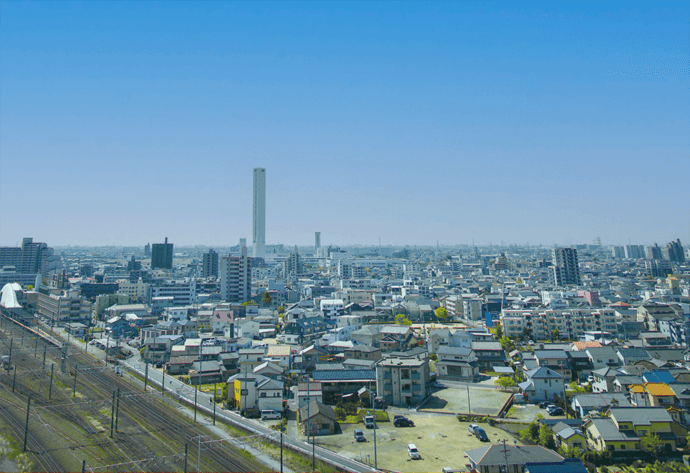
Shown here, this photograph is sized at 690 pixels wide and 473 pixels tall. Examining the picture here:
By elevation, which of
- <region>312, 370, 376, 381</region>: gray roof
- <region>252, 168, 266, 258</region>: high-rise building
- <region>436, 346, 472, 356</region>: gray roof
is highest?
<region>252, 168, 266, 258</region>: high-rise building

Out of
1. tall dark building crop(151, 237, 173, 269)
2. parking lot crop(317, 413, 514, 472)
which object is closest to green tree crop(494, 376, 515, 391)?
parking lot crop(317, 413, 514, 472)

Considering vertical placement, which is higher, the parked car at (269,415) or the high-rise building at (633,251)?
the high-rise building at (633,251)

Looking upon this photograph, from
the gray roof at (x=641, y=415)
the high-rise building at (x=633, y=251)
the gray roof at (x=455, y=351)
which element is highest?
the high-rise building at (x=633, y=251)

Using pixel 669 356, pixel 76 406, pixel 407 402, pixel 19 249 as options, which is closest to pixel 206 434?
pixel 76 406

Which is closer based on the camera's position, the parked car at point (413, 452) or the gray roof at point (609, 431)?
the parked car at point (413, 452)

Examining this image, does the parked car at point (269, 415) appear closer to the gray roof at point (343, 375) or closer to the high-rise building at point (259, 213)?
the gray roof at point (343, 375)

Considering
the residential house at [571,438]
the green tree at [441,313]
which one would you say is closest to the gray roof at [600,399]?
the residential house at [571,438]

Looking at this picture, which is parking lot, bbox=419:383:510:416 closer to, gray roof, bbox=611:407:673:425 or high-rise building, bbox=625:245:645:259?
gray roof, bbox=611:407:673:425

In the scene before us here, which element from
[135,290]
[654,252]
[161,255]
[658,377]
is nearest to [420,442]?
[658,377]
